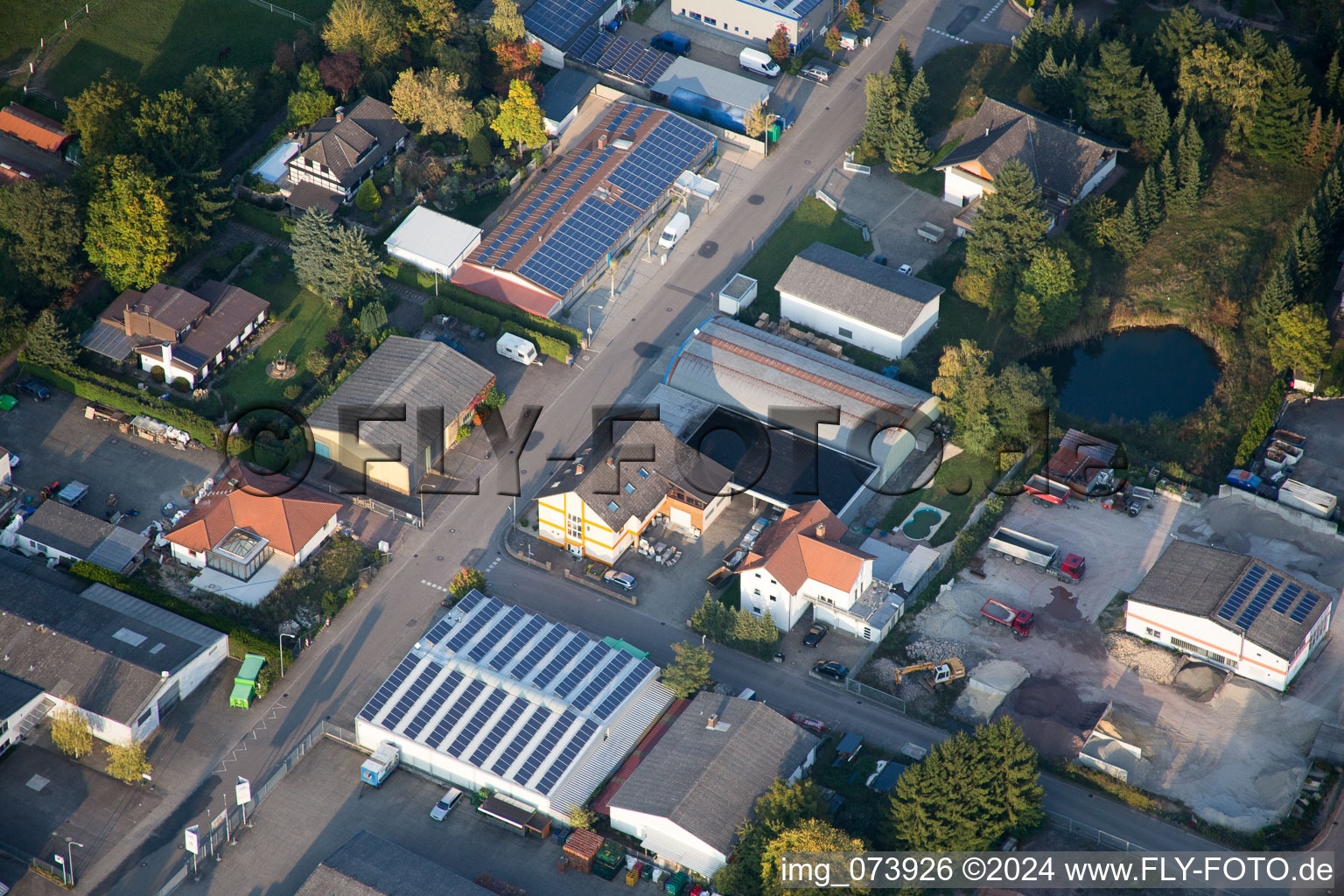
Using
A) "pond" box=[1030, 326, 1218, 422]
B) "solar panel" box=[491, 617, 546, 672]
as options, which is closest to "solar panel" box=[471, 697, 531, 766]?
"solar panel" box=[491, 617, 546, 672]

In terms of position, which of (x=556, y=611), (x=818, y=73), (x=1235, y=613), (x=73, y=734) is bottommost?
(x=73, y=734)

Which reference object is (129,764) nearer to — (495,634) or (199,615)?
(199,615)

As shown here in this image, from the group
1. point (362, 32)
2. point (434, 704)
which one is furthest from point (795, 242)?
point (434, 704)

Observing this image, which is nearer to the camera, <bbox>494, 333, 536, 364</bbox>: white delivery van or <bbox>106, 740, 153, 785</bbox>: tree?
<bbox>106, 740, 153, 785</bbox>: tree

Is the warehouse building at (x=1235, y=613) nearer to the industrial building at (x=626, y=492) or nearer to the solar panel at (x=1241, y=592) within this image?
the solar panel at (x=1241, y=592)

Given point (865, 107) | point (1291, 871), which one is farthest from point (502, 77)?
point (1291, 871)

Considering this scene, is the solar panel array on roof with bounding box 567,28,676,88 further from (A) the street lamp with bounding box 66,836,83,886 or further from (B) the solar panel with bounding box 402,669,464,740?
(A) the street lamp with bounding box 66,836,83,886
